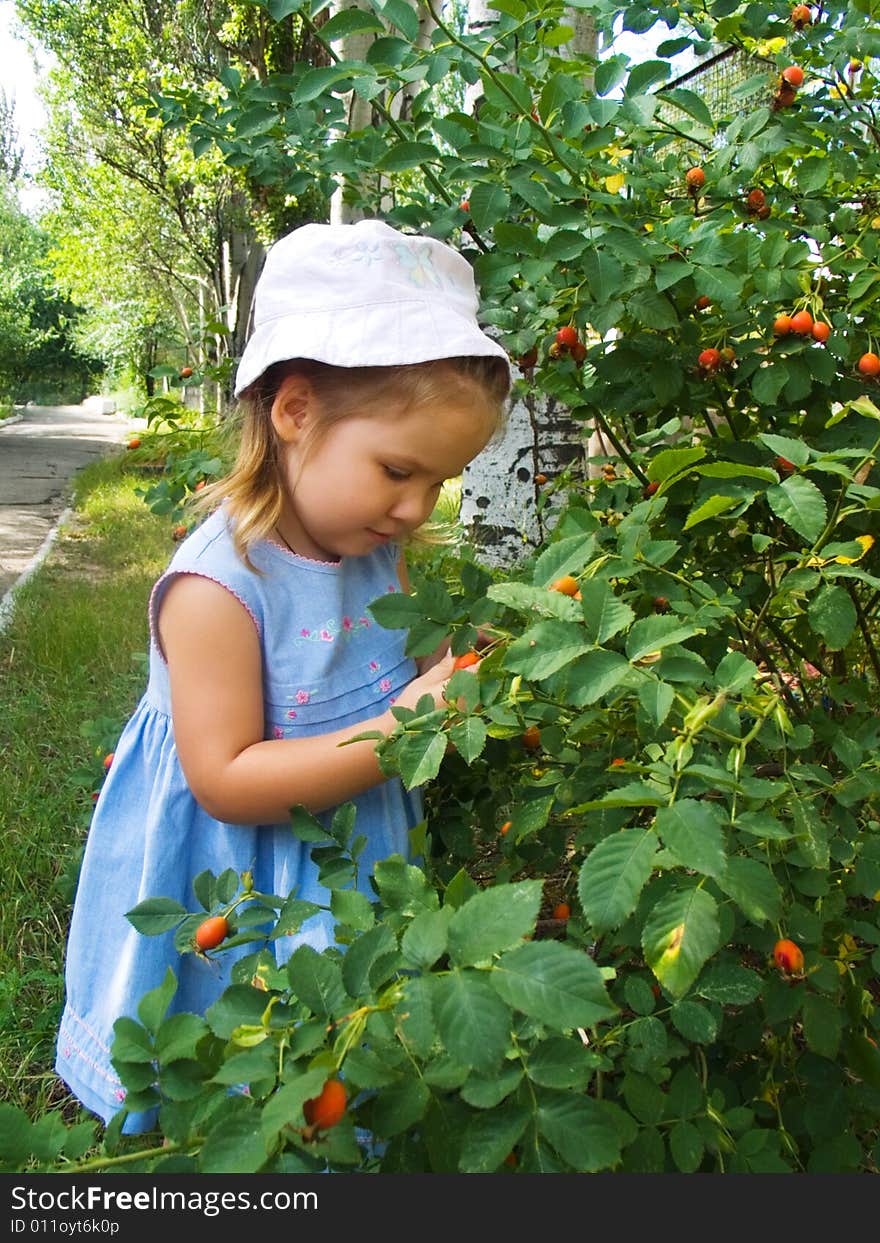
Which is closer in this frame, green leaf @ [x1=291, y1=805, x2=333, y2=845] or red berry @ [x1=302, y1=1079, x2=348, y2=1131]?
red berry @ [x1=302, y1=1079, x2=348, y2=1131]

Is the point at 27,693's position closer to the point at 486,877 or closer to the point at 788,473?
the point at 486,877

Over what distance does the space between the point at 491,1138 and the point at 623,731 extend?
0.56 meters

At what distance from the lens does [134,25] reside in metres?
14.0

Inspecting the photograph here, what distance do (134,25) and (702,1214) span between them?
16.7m

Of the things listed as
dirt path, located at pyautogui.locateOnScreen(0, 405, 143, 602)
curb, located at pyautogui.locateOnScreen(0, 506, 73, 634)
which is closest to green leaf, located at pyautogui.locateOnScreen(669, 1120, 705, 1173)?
dirt path, located at pyautogui.locateOnScreen(0, 405, 143, 602)

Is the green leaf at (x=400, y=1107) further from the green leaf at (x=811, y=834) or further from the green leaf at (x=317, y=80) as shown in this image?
the green leaf at (x=317, y=80)

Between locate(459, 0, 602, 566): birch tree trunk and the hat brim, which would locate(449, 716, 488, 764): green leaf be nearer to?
the hat brim

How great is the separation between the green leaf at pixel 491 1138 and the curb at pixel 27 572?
406 cm

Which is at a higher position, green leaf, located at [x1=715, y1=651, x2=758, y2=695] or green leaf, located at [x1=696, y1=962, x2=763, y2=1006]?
green leaf, located at [x1=715, y1=651, x2=758, y2=695]

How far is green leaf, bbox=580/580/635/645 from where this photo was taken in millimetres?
800

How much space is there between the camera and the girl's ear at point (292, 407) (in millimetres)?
1344

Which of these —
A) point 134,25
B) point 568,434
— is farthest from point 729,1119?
point 134,25

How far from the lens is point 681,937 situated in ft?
2.19

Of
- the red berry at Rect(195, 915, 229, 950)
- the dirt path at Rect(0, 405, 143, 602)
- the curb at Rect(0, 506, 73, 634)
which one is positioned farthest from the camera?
the dirt path at Rect(0, 405, 143, 602)
